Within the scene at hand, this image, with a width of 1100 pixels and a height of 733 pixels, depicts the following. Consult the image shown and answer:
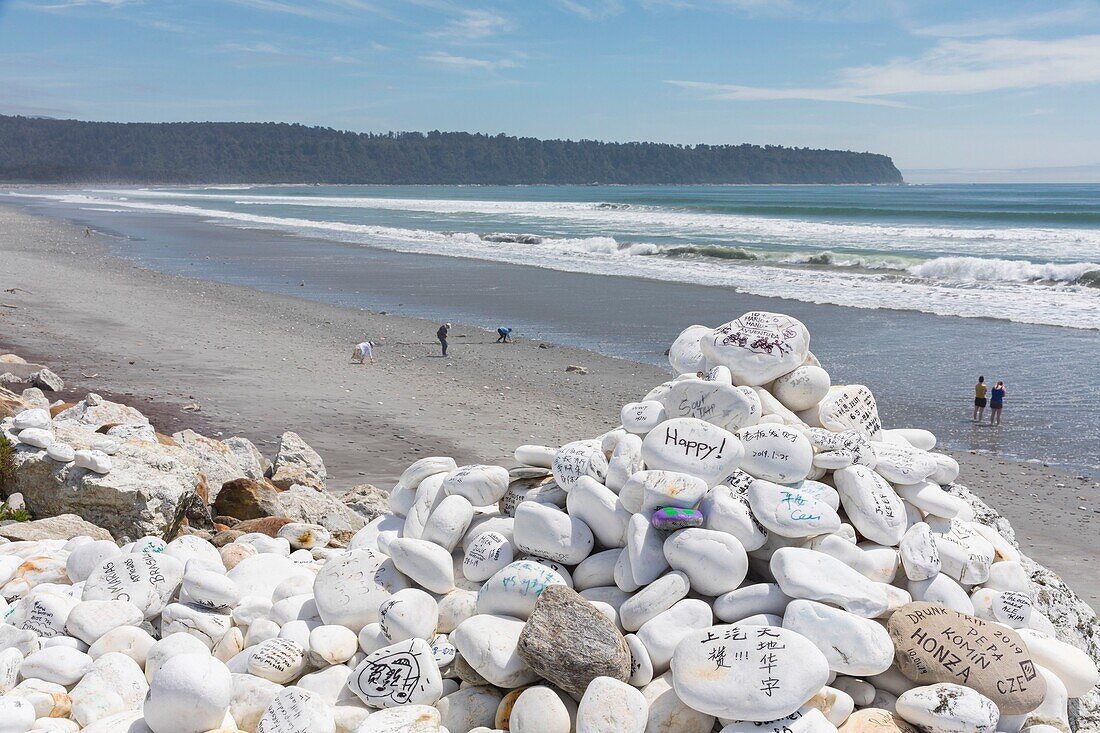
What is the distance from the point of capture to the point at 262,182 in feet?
616

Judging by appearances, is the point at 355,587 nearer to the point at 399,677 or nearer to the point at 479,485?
the point at 399,677

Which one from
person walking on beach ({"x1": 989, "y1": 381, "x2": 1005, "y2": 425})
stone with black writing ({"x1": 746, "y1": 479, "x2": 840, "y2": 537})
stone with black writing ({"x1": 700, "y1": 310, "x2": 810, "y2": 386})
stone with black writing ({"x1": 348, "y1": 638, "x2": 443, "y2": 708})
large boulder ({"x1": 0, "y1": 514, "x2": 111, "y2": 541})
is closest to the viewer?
stone with black writing ({"x1": 348, "y1": 638, "x2": 443, "y2": 708})

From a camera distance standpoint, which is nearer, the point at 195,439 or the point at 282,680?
the point at 282,680

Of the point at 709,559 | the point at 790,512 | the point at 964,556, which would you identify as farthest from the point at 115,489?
the point at 964,556

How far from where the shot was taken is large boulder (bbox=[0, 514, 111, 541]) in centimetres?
600

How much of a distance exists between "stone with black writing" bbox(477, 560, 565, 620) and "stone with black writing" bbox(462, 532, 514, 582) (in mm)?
264

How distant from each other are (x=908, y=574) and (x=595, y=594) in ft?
4.61

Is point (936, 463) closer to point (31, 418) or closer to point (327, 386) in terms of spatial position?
point (31, 418)

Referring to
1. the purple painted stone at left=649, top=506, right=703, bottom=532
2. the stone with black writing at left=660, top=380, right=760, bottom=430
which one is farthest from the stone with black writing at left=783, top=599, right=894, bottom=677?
the stone with black writing at left=660, top=380, right=760, bottom=430

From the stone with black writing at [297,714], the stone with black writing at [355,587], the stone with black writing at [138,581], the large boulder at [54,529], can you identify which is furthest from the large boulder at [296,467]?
the stone with black writing at [297,714]

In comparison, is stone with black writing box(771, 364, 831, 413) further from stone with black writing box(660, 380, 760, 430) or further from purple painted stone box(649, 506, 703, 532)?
purple painted stone box(649, 506, 703, 532)

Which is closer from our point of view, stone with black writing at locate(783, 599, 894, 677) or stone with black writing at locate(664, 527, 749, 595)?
stone with black writing at locate(783, 599, 894, 677)

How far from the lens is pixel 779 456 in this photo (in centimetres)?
435

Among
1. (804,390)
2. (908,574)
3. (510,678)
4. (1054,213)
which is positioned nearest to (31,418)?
(510,678)
